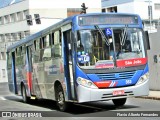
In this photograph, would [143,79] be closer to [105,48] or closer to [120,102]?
[105,48]

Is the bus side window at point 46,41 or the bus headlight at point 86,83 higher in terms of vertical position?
the bus side window at point 46,41

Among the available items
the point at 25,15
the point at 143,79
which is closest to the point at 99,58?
the point at 143,79

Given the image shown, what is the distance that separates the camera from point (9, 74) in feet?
85.1

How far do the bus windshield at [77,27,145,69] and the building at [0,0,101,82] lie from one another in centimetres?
6022

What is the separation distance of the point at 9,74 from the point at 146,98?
9231 millimetres

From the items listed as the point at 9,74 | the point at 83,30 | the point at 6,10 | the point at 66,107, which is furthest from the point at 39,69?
the point at 6,10

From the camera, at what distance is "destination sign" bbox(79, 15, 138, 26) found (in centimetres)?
1415

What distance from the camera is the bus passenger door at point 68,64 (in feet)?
47.2

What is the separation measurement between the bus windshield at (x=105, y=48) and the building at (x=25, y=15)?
6022cm

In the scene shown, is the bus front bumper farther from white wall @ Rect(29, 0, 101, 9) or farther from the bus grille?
white wall @ Rect(29, 0, 101, 9)

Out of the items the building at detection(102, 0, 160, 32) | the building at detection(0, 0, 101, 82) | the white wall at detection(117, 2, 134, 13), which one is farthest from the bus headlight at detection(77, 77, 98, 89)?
the white wall at detection(117, 2, 134, 13)

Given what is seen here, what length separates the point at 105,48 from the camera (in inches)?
549

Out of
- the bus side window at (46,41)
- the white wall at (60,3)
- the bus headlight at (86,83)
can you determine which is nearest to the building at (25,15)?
the white wall at (60,3)

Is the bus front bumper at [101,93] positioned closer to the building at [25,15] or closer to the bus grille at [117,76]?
→ the bus grille at [117,76]
